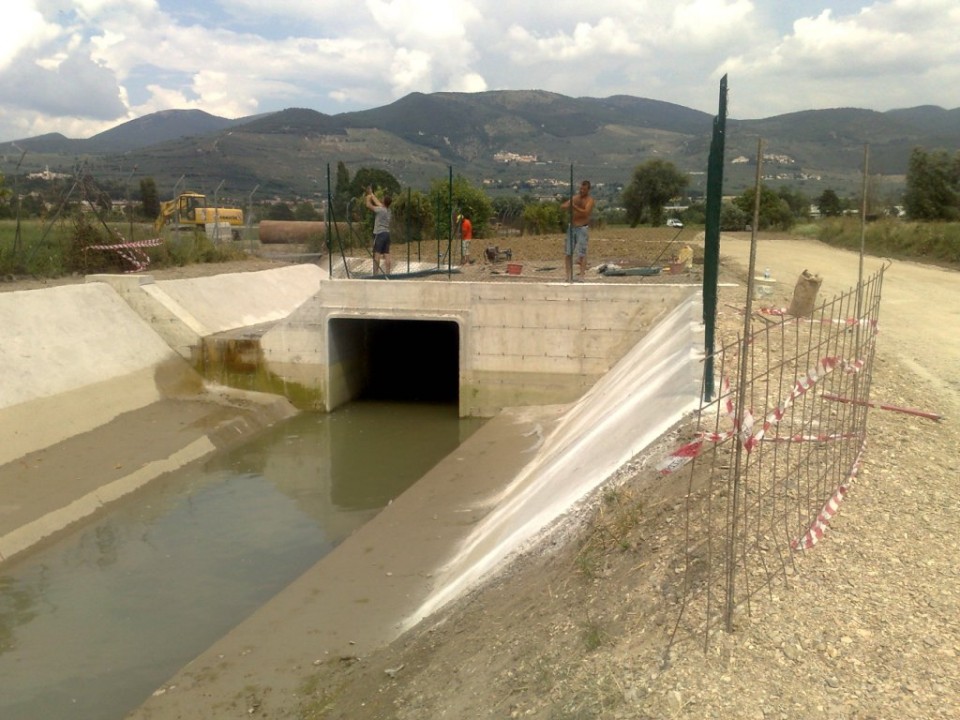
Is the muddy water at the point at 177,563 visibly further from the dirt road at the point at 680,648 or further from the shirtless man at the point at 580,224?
the shirtless man at the point at 580,224

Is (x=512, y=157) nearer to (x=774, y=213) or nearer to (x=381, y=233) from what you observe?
(x=774, y=213)

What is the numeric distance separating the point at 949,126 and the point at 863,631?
4222cm

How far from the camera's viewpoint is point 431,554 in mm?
9914

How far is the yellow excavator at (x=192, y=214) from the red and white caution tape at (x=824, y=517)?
94.9 feet

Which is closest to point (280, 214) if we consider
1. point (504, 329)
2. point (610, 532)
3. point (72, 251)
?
point (72, 251)

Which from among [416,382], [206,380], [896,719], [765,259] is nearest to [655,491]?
[896,719]

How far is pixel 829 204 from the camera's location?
46281 mm

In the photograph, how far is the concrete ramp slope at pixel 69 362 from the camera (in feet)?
45.9

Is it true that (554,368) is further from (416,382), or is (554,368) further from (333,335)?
(416,382)

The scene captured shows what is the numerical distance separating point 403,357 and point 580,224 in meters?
8.59

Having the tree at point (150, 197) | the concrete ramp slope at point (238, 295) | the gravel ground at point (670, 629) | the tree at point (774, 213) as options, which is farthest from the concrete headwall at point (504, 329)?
the tree at point (774, 213)

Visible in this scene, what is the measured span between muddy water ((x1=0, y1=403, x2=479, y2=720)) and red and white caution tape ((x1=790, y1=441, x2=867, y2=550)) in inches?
232

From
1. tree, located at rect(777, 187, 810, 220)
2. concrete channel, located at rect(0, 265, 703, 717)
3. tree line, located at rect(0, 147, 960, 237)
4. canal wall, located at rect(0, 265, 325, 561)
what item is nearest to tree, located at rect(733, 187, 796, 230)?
tree line, located at rect(0, 147, 960, 237)

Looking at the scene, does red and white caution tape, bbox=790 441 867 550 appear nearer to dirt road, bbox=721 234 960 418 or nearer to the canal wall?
dirt road, bbox=721 234 960 418
